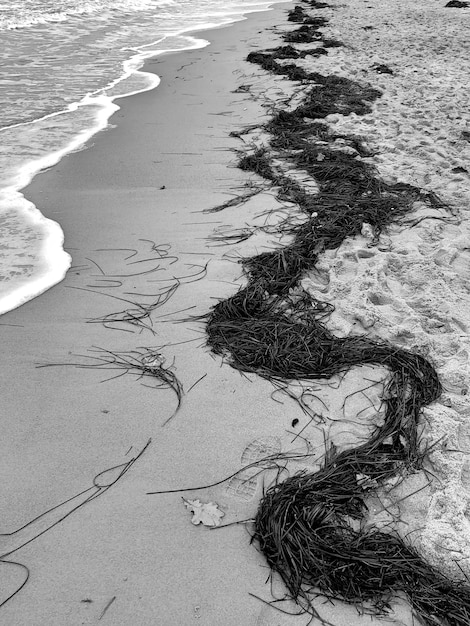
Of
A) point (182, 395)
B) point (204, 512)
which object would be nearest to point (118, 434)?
point (182, 395)

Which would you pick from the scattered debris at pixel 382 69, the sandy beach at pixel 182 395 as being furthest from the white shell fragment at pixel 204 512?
the scattered debris at pixel 382 69

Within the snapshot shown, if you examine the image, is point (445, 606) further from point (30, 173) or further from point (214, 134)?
point (214, 134)

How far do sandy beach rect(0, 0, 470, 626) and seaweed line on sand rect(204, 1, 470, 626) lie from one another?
52mm

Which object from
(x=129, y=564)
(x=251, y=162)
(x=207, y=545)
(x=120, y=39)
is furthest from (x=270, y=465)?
(x=120, y=39)

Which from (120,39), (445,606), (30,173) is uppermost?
(120,39)

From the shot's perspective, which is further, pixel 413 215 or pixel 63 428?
pixel 413 215

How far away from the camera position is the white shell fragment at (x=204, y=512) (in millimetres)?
1847

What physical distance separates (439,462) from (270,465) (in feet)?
1.95

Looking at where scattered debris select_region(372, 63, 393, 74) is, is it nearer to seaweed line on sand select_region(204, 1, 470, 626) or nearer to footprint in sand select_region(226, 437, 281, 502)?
seaweed line on sand select_region(204, 1, 470, 626)

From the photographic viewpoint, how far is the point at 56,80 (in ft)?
25.7

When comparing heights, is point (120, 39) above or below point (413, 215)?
above

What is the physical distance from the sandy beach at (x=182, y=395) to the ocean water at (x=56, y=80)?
18 centimetres

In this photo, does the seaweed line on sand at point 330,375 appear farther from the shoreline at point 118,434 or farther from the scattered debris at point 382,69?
the scattered debris at point 382,69

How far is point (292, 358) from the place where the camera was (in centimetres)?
256
